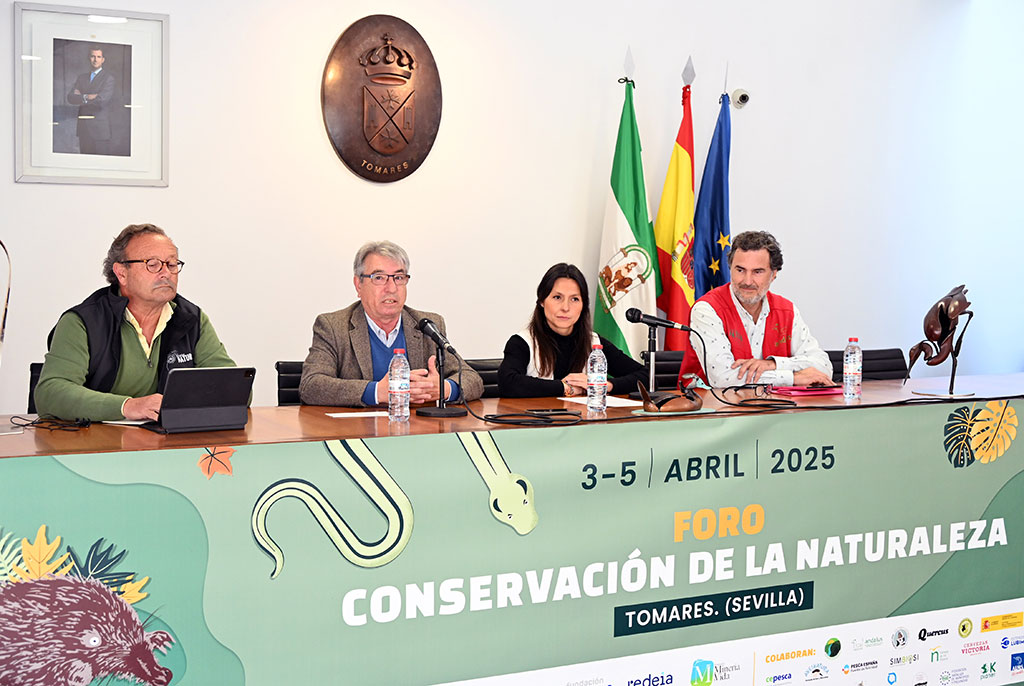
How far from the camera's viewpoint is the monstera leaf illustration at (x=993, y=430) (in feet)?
9.25

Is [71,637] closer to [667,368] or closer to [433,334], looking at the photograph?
[433,334]

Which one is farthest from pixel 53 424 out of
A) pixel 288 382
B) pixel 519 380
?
pixel 519 380

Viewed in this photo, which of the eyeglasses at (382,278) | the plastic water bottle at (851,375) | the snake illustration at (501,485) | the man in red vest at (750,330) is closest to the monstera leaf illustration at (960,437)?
the plastic water bottle at (851,375)

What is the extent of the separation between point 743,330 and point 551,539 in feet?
5.18

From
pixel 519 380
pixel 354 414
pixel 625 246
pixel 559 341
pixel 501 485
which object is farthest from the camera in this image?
pixel 625 246

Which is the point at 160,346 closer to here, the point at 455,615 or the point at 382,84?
the point at 455,615

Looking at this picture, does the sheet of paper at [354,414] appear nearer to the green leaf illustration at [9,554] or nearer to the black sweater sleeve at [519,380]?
the black sweater sleeve at [519,380]

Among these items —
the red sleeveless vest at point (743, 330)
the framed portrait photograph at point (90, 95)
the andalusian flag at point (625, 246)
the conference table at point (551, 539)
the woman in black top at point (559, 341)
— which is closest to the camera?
the conference table at point (551, 539)

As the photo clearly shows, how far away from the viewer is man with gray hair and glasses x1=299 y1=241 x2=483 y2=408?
2.96 m

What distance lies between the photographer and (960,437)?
9.19ft

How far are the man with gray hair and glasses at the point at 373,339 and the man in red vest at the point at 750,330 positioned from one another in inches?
36.4

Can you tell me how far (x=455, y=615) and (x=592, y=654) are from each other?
36 centimetres

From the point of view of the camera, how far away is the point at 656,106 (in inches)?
Answer: 187

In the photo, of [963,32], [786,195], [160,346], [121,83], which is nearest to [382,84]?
[121,83]
